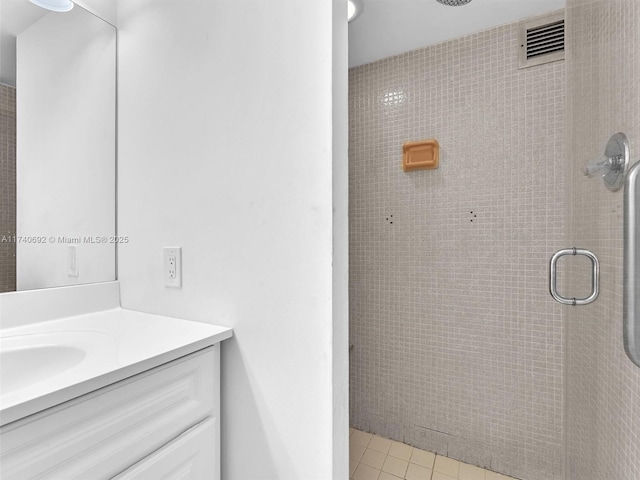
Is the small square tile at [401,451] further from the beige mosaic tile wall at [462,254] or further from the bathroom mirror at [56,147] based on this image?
the bathroom mirror at [56,147]

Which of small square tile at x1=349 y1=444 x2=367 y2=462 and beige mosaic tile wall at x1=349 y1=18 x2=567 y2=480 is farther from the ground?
beige mosaic tile wall at x1=349 y1=18 x2=567 y2=480

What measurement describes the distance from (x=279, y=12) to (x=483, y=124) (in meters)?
1.27

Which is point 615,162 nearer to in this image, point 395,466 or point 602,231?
point 602,231

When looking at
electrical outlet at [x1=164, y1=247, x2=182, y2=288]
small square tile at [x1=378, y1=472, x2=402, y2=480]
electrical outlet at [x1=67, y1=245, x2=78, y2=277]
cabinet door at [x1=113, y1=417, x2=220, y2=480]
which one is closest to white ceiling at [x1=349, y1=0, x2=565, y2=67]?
electrical outlet at [x1=164, y1=247, x2=182, y2=288]

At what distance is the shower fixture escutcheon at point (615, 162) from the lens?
0.76 m

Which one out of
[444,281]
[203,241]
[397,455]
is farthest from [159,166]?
[397,455]

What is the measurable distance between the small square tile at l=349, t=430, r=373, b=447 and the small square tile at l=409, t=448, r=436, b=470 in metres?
0.26

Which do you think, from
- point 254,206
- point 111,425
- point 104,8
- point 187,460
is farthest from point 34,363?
point 104,8

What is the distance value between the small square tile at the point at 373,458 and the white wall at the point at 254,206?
106cm

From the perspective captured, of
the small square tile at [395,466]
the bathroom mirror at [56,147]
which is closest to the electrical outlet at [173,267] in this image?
the bathroom mirror at [56,147]

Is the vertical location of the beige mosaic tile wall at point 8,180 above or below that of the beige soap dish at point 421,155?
below

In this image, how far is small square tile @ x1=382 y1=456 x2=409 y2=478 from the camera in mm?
1627

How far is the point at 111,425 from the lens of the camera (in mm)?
618

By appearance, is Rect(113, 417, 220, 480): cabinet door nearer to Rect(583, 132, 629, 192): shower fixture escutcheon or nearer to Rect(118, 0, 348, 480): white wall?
Rect(118, 0, 348, 480): white wall
